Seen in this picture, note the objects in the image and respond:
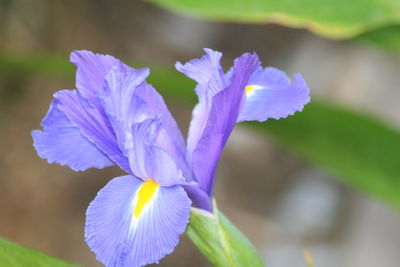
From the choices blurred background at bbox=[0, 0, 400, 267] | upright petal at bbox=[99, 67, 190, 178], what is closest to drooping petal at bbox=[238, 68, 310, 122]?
upright petal at bbox=[99, 67, 190, 178]

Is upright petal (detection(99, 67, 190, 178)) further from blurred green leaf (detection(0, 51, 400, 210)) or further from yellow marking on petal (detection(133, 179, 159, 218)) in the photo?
blurred green leaf (detection(0, 51, 400, 210))

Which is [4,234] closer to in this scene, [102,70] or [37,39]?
[37,39]

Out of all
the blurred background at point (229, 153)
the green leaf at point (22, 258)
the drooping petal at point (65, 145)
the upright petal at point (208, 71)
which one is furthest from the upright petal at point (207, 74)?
the blurred background at point (229, 153)

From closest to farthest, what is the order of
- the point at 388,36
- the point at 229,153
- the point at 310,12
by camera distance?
the point at 310,12, the point at 388,36, the point at 229,153

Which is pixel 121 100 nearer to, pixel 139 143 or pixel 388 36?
pixel 139 143

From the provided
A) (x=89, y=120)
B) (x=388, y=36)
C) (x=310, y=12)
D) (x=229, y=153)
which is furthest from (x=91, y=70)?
(x=229, y=153)

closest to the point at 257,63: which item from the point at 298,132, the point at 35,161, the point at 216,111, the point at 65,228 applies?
the point at 216,111

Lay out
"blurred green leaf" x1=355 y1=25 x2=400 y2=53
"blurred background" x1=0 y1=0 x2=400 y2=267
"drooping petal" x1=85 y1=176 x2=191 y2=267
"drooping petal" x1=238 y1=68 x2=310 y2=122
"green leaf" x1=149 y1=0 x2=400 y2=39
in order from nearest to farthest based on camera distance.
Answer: "drooping petal" x1=85 y1=176 x2=191 y2=267, "drooping petal" x1=238 y1=68 x2=310 y2=122, "green leaf" x1=149 y1=0 x2=400 y2=39, "blurred green leaf" x1=355 y1=25 x2=400 y2=53, "blurred background" x1=0 y1=0 x2=400 y2=267

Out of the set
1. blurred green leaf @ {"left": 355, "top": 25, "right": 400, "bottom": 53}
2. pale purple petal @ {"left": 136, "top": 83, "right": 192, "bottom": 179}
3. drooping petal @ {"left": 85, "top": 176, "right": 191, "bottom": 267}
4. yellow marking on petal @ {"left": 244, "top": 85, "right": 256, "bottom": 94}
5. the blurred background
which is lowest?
the blurred background

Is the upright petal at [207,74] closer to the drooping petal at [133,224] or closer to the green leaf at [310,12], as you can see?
the drooping petal at [133,224]
